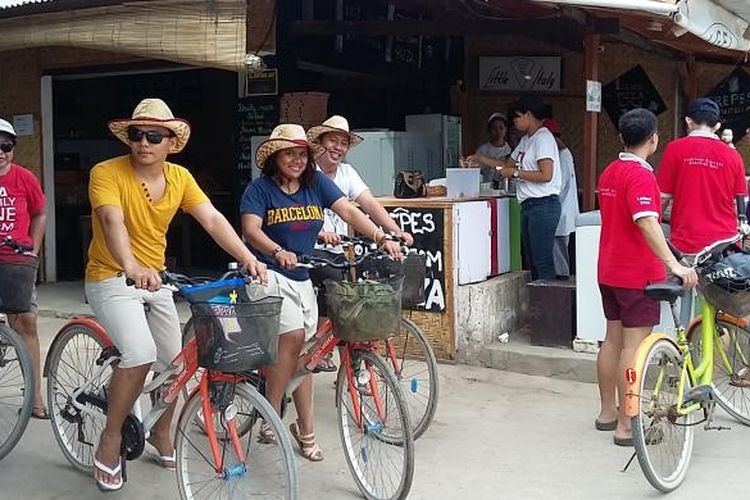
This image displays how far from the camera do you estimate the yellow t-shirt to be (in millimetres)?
3875

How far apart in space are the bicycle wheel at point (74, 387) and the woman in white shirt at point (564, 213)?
3.69 metres

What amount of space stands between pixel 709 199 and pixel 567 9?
2107 mm

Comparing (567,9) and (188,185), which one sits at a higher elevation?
(567,9)

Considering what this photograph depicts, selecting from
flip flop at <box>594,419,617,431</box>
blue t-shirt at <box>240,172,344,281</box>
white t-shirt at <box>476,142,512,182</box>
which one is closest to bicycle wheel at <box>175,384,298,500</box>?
blue t-shirt at <box>240,172,344,281</box>

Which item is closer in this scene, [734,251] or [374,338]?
[374,338]

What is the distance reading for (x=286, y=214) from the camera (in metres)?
4.37

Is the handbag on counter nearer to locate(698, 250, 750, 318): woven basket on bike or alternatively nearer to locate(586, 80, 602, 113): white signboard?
locate(586, 80, 602, 113): white signboard

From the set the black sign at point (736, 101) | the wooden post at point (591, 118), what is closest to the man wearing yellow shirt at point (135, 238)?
the wooden post at point (591, 118)

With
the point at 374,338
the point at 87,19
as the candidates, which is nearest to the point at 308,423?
the point at 374,338

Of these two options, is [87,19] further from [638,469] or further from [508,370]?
→ [638,469]

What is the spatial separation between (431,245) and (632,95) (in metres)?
4.72

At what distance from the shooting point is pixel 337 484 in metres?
4.32

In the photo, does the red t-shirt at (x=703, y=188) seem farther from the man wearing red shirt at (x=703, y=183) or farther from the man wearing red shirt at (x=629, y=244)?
the man wearing red shirt at (x=629, y=244)

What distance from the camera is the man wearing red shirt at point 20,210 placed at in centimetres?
501
